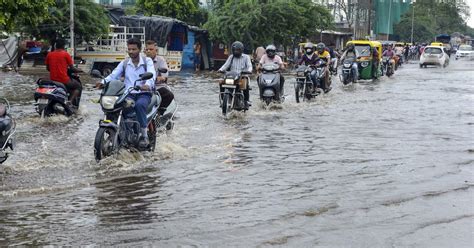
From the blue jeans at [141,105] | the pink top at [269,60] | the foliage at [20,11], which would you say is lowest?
the blue jeans at [141,105]

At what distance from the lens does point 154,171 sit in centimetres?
796

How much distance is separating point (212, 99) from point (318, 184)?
35.1 ft

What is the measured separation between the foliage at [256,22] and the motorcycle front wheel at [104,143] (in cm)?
2766

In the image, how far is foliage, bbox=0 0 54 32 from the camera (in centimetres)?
1335

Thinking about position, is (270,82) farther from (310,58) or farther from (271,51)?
(310,58)

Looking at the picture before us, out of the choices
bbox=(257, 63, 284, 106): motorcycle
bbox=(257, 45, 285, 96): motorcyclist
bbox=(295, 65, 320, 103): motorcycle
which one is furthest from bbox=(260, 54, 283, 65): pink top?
bbox=(295, 65, 320, 103): motorcycle

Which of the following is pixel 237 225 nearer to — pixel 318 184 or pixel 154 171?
pixel 318 184

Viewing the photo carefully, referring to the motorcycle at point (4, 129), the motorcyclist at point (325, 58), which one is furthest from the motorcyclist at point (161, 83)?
the motorcyclist at point (325, 58)

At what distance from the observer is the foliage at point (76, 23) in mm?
27594

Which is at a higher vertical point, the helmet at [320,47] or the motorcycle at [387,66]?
the helmet at [320,47]

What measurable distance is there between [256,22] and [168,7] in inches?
282

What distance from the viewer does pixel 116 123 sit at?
314 inches

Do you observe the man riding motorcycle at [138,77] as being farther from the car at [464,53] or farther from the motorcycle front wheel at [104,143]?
the car at [464,53]

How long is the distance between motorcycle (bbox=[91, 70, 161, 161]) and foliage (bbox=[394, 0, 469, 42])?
95368mm
